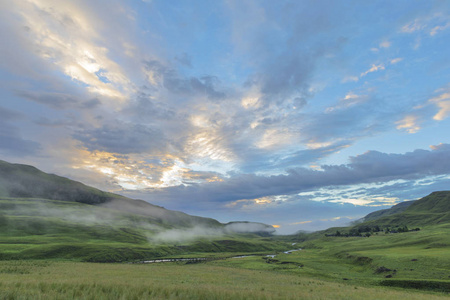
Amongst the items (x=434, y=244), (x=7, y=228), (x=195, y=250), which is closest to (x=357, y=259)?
(x=434, y=244)

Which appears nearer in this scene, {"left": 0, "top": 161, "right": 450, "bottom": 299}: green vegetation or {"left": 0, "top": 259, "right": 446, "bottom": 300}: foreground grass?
{"left": 0, "top": 259, "right": 446, "bottom": 300}: foreground grass

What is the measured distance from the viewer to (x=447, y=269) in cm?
4609

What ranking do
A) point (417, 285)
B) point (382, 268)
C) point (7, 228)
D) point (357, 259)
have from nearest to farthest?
point (417, 285), point (382, 268), point (357, 259), point (7, 228)

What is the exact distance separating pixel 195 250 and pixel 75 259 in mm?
95859

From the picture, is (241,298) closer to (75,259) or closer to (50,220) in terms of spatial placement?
(75,259)

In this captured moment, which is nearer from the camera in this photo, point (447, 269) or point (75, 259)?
point (447, 269)

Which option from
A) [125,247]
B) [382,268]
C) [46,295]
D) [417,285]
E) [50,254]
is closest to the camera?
[46,295]

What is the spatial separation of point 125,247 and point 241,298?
140130mm

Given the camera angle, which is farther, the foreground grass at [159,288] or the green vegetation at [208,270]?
the green vegetation at [208,270]

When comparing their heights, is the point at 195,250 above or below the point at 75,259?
below

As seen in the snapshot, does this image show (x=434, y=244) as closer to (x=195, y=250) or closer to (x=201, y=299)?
(x=201, y=299)

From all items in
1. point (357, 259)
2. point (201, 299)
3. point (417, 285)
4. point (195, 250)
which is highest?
point (201, 299)

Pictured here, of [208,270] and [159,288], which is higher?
[159,288]

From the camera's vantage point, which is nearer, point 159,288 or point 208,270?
point 159,288
